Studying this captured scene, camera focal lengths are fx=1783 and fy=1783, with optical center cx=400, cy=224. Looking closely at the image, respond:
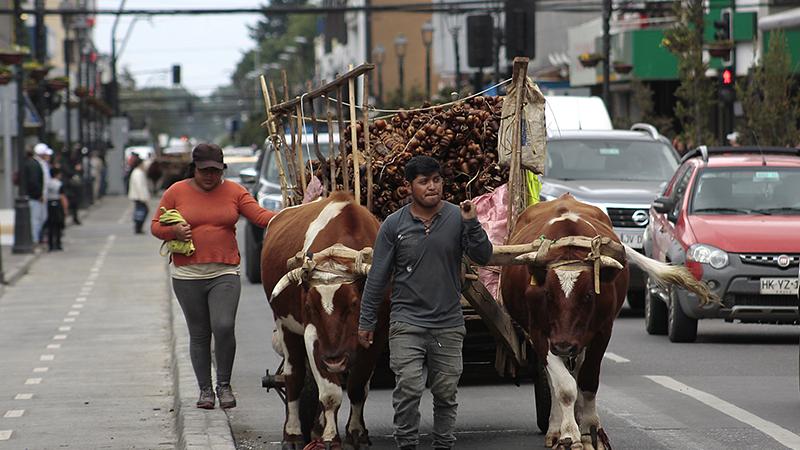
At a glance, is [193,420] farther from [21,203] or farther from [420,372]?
[21,203]

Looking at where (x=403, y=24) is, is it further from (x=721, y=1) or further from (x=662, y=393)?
(x=662, y=393)

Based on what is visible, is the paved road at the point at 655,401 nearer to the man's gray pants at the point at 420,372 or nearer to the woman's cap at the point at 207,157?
the man's gray pants at the point at 420,372

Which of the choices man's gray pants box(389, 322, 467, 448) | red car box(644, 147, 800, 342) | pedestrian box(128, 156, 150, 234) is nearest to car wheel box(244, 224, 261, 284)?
red car box(644, 147, 800, 342)

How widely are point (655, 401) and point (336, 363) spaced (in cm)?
399

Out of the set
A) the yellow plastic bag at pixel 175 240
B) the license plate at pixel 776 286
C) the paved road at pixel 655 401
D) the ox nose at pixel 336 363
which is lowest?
the paved road at pixel 655 401

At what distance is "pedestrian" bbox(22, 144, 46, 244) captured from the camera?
33938 mm

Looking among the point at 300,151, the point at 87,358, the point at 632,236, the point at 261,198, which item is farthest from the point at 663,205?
the point at 261,198

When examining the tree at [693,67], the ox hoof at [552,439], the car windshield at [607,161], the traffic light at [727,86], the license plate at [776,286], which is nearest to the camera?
the ox hoof at [552,439]

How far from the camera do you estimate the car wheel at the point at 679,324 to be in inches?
680

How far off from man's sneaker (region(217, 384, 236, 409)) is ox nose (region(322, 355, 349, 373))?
8.45 feet

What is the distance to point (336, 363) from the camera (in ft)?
31.6

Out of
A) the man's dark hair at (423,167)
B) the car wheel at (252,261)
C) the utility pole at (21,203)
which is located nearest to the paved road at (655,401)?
the man's dark hair at (423,167)

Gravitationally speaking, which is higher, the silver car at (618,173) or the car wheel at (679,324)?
the silver car at (618,173)

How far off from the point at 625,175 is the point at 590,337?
39.5 feet
